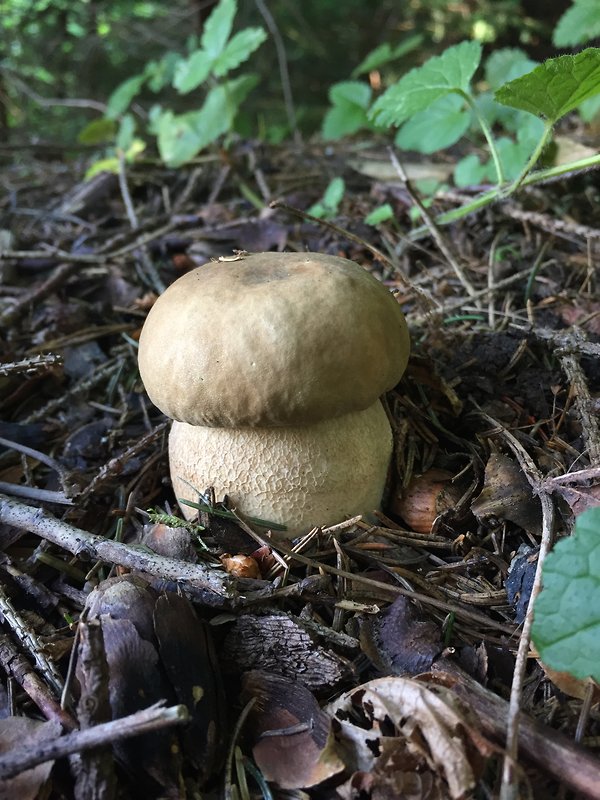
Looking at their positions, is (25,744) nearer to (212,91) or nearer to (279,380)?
(279,380)

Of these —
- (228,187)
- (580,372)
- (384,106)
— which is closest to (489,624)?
(580,372)

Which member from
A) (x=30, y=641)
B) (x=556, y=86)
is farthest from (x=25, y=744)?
(x=556, y=86)

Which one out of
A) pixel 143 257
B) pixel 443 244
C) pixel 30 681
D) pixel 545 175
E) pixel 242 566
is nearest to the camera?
pixel 30 681

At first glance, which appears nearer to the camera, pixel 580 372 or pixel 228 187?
pixel 580 372

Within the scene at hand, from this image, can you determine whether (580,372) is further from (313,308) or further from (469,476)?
(313,308)

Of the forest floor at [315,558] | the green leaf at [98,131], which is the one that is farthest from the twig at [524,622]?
the green leaf at [98,131]
